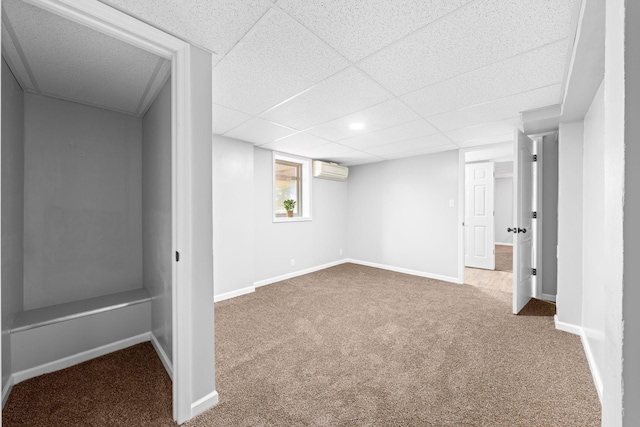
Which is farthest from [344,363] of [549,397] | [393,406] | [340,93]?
[340,93]

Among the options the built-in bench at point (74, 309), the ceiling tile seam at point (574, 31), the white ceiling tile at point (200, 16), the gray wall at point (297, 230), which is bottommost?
the built-in bench at point (74, 309)

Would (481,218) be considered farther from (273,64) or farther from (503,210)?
(273,64)

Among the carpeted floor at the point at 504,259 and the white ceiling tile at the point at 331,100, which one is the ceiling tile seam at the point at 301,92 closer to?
the white ceiling tile at the point at 331,100

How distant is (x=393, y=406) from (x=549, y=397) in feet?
3.21

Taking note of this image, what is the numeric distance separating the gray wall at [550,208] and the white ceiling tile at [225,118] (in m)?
3.55

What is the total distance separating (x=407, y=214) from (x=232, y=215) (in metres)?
3.02

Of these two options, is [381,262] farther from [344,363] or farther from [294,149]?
[344,363]

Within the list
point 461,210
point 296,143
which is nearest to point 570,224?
point 461,210

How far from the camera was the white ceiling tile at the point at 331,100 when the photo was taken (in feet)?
6.42

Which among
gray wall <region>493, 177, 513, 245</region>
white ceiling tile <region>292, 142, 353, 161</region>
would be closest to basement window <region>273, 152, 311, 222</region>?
white ceiling tile <region>292, 142, 353, 161</region>

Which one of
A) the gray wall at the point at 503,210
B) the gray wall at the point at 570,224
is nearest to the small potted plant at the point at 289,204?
the gray wall at the point at 570,224

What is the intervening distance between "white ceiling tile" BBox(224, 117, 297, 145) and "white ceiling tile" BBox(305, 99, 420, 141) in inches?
13.7

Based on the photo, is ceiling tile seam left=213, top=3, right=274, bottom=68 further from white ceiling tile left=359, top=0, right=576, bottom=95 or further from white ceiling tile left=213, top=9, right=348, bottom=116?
white ceiling tile left=359, top=0, right=576, bottom=95

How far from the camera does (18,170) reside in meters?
1.93
